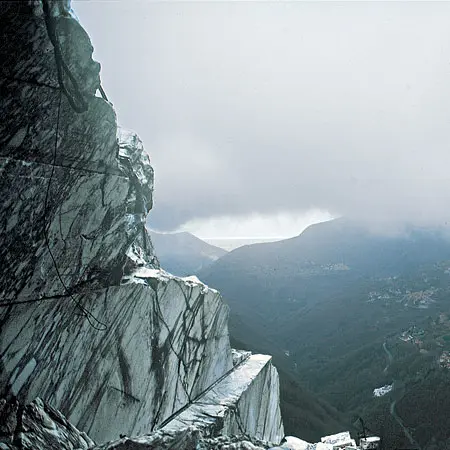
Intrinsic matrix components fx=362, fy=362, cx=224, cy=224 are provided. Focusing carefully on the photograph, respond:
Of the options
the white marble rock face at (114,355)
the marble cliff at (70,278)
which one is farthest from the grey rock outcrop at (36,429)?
the white marble rock face at (114,355)

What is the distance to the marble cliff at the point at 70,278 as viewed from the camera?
26.5 ft

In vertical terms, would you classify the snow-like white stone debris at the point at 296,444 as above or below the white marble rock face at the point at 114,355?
below

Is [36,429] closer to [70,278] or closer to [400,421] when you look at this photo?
[70,278]

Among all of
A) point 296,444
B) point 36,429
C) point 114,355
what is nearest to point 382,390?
point 296,444

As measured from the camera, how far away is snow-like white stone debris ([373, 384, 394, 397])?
109m

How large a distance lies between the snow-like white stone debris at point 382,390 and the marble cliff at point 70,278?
113679mm

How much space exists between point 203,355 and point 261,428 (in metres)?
6.96

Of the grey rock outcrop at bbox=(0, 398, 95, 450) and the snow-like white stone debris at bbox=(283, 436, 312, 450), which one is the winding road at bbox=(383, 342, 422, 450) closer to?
the snow-like white stone debris at bbox=(283, 436, 312, 450)

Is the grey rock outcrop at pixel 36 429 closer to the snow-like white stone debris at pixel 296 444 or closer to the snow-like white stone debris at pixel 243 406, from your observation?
the snow-like white stone debris at pixel 243 406

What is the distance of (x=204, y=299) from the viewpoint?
1700 cm

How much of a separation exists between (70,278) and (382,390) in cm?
12639

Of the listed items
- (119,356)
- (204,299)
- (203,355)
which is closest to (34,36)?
(119,356)

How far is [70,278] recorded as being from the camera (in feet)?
33.1

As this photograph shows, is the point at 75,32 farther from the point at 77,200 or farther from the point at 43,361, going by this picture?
the point at 43,361
